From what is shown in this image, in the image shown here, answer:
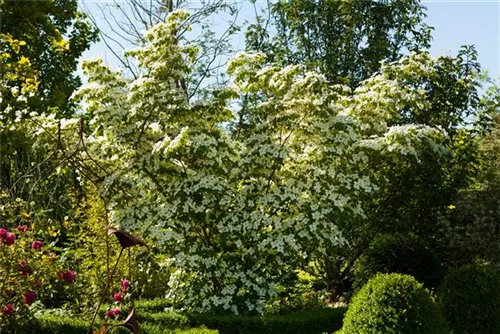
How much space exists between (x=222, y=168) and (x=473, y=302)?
3064 mm

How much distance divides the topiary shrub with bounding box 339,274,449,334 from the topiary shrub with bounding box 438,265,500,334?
101 cm

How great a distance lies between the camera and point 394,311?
4934mm

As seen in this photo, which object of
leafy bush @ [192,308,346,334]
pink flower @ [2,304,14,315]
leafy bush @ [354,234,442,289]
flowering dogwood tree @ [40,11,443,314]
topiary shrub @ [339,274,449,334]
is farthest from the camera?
leafy bush @ [354,234,442,289]

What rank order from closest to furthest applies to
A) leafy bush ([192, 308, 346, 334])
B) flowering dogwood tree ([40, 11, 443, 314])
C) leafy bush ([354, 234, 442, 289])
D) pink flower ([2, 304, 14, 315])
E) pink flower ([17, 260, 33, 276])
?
pink flower ([2, 304, 14, 315])
pink flower ([17, 260, 33, 276])
leafy bush ([192, 308, 346, 334])
flowering dogwood tree ([40, 11, 443, 314])
leafy bush ([354, 234, 442, 289])

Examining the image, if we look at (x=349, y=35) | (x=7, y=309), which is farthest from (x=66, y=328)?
(x=349, y=35)

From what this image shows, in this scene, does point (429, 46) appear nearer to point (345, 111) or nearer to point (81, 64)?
point (345, 111)

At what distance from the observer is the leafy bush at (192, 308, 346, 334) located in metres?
6.55

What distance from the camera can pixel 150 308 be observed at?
24.5ft

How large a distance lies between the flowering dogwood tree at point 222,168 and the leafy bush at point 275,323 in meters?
0.59

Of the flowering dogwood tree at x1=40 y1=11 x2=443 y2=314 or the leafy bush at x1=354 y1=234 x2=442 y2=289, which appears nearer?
the flowering dogwood tree at x1=40 y1=11 x2=443 y2=314

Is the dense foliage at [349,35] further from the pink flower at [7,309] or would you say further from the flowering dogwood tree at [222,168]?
the pink flower at [7,309]

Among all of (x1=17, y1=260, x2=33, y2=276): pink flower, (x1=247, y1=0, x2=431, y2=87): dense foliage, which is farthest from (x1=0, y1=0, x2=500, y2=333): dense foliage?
(x1=247, y1=0, x2=431, y2=87): dense foliage

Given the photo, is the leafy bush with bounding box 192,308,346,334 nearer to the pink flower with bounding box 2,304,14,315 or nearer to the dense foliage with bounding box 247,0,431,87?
the pink flower with bounding box 2,304,14,315

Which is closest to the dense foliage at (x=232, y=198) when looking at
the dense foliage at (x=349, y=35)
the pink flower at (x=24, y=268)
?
the pink flower at (x=24, y=268)
